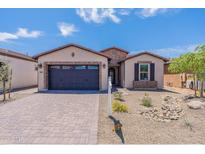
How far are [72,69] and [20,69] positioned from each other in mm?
6716

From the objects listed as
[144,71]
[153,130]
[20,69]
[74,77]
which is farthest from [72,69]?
[153,130]

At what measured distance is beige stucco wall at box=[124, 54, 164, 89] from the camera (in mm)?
18812

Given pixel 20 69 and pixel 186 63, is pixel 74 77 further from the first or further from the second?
pixel 186 63

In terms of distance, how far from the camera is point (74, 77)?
17.3 meters

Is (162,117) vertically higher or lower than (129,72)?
lower

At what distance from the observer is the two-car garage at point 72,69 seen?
17000 millimetres

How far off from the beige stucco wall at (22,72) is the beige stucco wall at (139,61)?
37.3 ft

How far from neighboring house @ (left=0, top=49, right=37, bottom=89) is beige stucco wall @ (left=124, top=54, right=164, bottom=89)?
37.3 ft

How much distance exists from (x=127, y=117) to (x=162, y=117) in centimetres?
149

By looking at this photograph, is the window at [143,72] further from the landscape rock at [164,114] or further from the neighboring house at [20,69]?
the neighboring house at [20,69]

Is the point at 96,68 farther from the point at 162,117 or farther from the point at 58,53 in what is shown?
the point at 162,117
